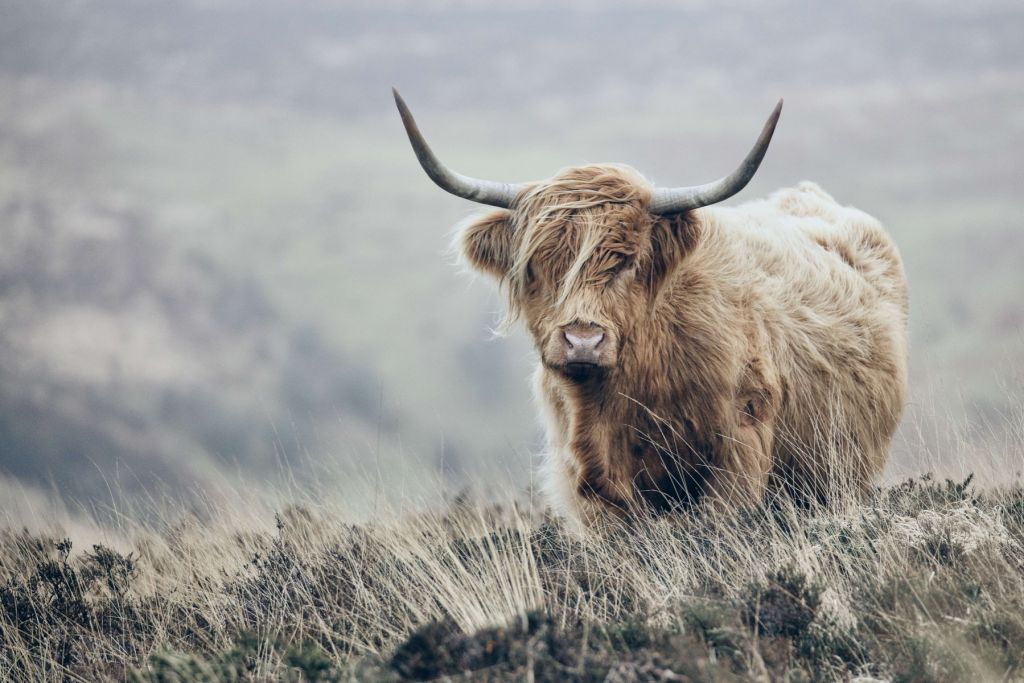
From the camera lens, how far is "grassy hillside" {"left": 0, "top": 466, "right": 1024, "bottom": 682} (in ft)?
10.3

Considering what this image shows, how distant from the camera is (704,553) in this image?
14.6ft

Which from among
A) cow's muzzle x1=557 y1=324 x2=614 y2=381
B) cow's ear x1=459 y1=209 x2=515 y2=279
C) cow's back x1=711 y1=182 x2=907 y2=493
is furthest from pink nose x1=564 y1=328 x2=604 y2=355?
cow's back x1=711 y1=182 x2=907 y2=493

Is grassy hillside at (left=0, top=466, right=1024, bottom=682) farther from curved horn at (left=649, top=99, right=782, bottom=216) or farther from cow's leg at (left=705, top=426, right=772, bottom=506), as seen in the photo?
curved horn at (left=649, top=99, right=782, bottom=216)

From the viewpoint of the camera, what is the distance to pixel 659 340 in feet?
16.2

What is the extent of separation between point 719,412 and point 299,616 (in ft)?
7.21

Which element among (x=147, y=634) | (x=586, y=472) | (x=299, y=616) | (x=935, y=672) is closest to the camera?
(x=935, y=672)

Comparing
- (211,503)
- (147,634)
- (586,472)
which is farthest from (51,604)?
(586,472)

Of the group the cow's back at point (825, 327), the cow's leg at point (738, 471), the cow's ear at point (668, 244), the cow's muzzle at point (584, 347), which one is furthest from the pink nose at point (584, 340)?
the cow's back at point (825, 327)

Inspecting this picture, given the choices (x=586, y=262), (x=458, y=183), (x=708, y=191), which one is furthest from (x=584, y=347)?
(x=458, y=183)

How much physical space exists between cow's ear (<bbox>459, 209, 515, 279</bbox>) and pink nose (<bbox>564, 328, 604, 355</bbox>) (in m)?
0.80

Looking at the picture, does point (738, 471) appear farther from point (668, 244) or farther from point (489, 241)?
point (489, 241)

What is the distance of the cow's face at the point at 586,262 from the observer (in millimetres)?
4559

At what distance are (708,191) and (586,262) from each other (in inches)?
27.6

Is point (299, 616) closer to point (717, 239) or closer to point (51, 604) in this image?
point (51, 604)
